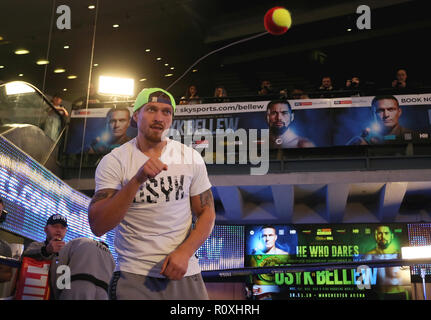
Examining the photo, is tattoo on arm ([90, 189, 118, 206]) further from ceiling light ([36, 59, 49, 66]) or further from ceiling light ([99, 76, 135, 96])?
ceiling light ([36, 59, 49, 66])

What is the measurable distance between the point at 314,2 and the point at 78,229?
477 inches

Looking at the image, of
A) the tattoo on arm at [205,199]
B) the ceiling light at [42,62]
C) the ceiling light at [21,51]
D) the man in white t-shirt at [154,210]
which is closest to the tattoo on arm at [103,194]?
the man in white t-shirt at [154,210]

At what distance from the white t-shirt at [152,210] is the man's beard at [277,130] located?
8.69m

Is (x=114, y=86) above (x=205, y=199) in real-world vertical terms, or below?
above

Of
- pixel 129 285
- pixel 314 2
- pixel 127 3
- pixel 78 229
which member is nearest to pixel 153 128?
pixel 129 285

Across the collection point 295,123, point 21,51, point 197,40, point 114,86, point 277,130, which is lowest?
point 277,130

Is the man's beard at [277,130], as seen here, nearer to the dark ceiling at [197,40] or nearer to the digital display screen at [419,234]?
the digital display screen at [419,234]

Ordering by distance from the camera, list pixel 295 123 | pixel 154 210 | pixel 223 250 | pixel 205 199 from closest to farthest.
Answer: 1. pixel 154 210
2. pixel 205 199
3. pixel 295 123
4. pixel 223 250

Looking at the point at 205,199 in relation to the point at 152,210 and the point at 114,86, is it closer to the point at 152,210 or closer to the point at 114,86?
the point at 152,210

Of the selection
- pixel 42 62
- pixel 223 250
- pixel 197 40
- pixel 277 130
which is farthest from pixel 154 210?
pixel 197 40

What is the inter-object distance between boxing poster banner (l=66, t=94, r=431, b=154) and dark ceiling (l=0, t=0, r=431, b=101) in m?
4.06

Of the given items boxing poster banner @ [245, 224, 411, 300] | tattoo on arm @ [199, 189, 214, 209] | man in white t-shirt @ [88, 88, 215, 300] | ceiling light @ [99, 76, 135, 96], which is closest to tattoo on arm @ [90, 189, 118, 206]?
man in white t-shirt @ [88, 88, 215, 300]

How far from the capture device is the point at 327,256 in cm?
1199

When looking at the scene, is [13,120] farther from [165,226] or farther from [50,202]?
[165,226]
